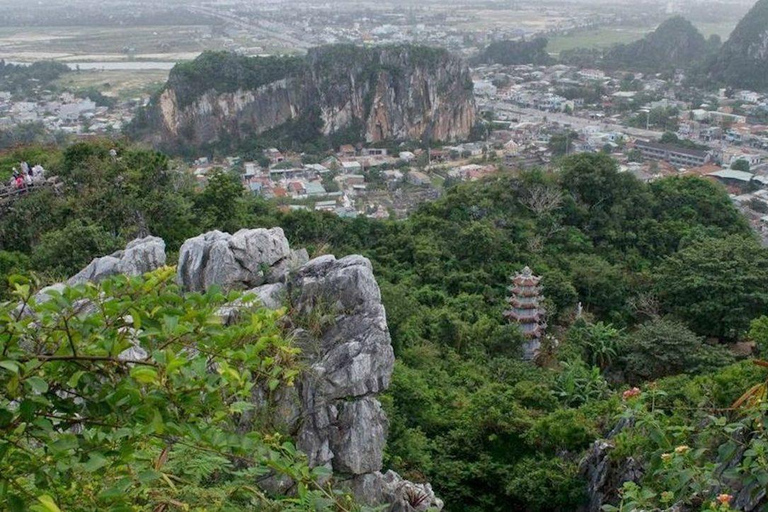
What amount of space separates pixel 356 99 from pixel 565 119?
990 centimetres

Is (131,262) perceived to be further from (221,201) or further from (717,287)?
(717,287)

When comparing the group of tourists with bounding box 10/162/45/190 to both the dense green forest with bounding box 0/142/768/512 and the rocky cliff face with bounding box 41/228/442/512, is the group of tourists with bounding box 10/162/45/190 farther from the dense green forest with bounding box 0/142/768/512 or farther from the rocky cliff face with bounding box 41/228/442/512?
the rocky cliff face with bounding box 41/228/442/512

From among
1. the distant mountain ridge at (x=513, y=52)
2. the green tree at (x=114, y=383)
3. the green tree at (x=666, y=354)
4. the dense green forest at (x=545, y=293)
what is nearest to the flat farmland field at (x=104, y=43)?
the distant mountain ridge at (x=513, y=52)

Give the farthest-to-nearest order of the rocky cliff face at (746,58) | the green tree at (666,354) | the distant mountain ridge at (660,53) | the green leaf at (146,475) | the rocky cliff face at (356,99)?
the distant mountain ridge at (660,53) → the rocky cliff face at (746,58) → the rocky cliff face at (356,99) → the green tree at (666,354) → the green leaf at (146,475)

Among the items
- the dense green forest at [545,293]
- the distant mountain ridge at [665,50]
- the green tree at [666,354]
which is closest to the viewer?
the dense green forest at [545,293]

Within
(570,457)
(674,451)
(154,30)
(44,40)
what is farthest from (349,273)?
(154,30)

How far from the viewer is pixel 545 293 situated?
11570mm

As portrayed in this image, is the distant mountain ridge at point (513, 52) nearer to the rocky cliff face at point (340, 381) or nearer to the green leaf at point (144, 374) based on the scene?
the rocky cliff face at point (340, 381)

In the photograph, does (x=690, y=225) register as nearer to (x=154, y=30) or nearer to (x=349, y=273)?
(x=349, y=273)

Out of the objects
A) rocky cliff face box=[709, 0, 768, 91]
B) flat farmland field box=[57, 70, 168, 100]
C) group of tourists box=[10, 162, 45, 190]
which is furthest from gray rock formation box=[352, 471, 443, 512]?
rocky cliff face box=[709, 0, 768, 91]

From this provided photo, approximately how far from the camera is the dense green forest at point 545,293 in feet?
21.1

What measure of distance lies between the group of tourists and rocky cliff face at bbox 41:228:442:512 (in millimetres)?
5346

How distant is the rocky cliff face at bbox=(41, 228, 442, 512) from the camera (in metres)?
5.39

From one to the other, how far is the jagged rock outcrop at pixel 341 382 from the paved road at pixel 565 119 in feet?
90.1
